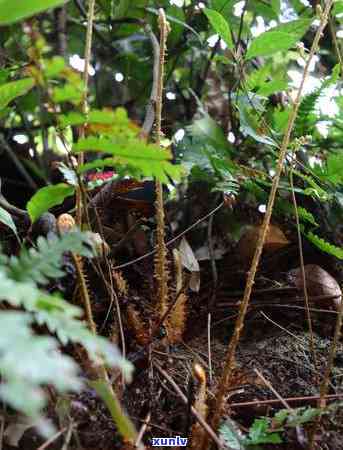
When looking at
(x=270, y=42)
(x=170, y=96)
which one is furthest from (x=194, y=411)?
(x=170, y=96)

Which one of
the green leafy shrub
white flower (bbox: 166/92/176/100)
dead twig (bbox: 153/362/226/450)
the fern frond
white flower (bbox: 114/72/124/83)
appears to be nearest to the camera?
the green leafy shrub

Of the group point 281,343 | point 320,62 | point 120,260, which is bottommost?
point 281,343

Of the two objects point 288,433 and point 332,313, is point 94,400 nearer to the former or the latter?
point 288,433

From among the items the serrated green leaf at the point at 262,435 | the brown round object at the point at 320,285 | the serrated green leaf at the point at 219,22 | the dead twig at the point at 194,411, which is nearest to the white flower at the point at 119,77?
the serrated green leaf at the point at 219,22

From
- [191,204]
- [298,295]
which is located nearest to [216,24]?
[191,204]

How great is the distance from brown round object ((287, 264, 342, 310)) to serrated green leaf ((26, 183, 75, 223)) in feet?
1.74

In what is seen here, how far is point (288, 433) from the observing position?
2.28 feet

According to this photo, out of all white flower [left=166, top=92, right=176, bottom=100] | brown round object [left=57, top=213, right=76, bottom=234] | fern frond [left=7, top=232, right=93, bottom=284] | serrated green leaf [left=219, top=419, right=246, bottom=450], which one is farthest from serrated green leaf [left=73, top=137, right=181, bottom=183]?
white flower [left=166, top=92, right=176, bottom=100]

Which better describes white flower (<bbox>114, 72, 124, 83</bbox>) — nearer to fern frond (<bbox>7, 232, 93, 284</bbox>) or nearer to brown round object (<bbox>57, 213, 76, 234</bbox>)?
brown round object (<bbox>57, 213, 76, 234</bbox>)

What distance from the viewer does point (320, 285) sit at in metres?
0.97

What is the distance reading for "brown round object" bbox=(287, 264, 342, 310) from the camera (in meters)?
0.96

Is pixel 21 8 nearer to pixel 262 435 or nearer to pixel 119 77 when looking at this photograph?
pixel 262 435

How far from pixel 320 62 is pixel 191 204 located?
A: 2.93ft

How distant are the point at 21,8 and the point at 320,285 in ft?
2.36
